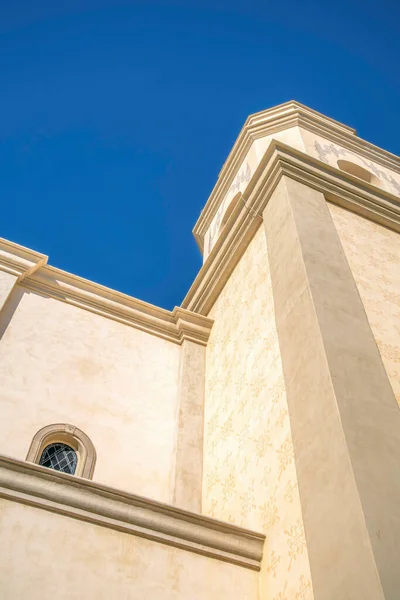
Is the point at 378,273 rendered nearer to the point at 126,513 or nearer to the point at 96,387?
the point at 96,387

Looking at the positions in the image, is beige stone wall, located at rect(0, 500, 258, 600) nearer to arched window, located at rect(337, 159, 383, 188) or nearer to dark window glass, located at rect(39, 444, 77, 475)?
dark window glass, located at rect(39, 444, 77, 475)

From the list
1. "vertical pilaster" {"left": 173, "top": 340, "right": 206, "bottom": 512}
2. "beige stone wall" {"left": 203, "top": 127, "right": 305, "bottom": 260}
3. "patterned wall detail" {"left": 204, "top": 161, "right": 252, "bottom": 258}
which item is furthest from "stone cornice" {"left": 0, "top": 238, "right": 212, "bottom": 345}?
"patterned wall detail" {"left": 204, "top": 161, "right": 252, "bottom": 258}

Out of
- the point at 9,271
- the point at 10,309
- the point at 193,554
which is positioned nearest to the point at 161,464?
the point at 193,554

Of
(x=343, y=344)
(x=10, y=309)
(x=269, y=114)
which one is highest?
(x=269, y=114)

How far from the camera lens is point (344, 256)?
287 inches

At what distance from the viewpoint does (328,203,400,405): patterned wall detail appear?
631 centimetres

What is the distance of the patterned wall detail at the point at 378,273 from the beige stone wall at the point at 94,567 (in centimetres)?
229

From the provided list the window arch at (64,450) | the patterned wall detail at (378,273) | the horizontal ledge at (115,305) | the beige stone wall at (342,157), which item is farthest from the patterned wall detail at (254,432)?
the beige stone wall at (342,157)

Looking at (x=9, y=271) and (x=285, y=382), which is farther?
(x=9, y=271)

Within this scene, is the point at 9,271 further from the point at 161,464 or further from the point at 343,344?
the point at 343,344

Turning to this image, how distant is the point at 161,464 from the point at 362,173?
771 centimetres

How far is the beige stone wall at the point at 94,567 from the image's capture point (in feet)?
15.3

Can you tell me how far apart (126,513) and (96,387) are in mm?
3080

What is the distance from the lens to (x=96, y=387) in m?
8.27
